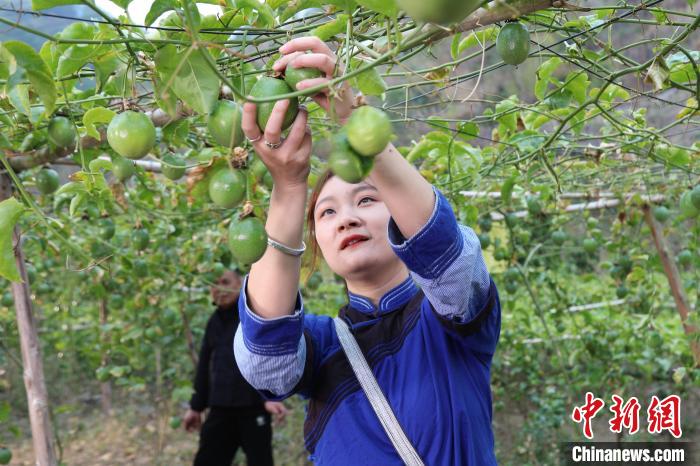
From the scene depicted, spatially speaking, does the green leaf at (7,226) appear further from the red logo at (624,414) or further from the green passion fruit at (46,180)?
the red logo at (624,414)

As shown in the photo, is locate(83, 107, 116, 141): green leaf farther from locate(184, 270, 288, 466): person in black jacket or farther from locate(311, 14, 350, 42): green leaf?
locate(184, 270, 288, 466): person in black jacket

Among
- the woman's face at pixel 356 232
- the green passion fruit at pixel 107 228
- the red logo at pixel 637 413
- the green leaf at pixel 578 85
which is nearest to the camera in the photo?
the woman's face at pixel 356 232

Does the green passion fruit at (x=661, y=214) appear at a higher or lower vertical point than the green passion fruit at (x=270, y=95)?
higher

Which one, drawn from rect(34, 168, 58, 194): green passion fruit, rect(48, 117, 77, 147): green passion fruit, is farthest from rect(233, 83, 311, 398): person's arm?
rect(34, 168, 58, 194): green passion fruit

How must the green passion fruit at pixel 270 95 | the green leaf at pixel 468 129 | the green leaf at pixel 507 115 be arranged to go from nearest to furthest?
the green passion fruit at pixel 270 95 < the green leaf at pixel 468 129 < the green leaf at pixel 507 115

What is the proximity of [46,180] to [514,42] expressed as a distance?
1.45 meters

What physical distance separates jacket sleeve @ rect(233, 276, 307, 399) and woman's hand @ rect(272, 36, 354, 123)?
48cm

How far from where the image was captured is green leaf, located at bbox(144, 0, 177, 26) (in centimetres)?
94

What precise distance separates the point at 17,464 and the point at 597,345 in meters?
4.12

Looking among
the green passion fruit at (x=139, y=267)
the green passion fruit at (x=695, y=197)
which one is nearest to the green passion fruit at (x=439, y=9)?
the green passion fruit at (x=695, y=197)

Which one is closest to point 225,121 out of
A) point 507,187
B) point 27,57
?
point 27,57

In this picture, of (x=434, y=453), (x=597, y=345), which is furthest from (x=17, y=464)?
(x=434, y=453)

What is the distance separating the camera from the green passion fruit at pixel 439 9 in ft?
1.81

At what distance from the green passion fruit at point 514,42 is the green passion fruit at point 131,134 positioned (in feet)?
1.71
